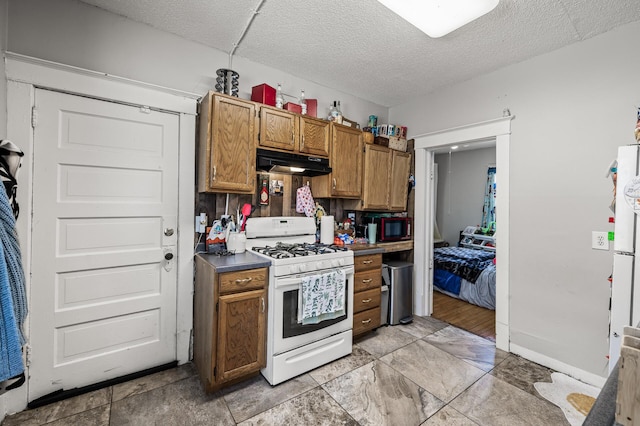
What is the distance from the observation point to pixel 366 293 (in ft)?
9.34

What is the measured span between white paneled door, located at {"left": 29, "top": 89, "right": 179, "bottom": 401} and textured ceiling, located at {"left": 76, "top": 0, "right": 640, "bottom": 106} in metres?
0.77

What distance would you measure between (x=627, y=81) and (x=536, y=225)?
4.00 feet

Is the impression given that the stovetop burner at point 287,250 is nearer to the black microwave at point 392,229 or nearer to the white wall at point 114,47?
the black microwave at point 392,229

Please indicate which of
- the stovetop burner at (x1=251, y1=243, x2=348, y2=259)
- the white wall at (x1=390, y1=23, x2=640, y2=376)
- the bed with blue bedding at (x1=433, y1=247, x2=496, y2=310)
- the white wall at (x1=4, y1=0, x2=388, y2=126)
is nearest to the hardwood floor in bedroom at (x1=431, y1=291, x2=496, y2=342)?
the bed with blue bedding at (x1=433, y1=247, x2=496, y2=310)

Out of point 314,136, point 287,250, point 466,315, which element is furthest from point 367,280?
point 466,315

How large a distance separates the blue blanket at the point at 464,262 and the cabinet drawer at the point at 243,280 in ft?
10.3

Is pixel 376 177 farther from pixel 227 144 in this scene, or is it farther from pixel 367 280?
pixel 227 144

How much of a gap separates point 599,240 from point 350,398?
7.35ft

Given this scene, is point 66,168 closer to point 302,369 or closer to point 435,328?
point 302,369

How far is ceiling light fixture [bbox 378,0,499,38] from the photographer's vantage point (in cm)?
168

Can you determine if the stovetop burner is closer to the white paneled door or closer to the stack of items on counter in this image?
the white paneled door

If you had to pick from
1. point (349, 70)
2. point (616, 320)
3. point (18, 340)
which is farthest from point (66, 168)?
point (616, 320)

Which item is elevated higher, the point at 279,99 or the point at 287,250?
the point at 279,99

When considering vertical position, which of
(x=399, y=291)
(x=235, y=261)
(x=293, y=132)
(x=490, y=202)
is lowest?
(x=399, y=291)
